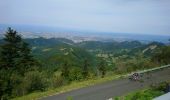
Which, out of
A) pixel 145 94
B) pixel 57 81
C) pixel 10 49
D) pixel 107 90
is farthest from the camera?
pixel 10 49

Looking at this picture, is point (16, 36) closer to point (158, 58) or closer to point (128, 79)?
point (158, 58)

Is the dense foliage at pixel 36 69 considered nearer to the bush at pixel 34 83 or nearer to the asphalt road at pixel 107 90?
the bush at pixel 34 83

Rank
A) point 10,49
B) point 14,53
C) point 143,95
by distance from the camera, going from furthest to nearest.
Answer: point 10,49 < point 14,53 < point 143,95

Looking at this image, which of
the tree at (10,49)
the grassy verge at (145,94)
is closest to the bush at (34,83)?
the grassy verge at (145,94)

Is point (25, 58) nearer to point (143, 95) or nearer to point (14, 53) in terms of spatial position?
point (14, 53)

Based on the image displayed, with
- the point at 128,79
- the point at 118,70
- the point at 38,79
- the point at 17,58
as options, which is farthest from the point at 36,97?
the point at 17,58

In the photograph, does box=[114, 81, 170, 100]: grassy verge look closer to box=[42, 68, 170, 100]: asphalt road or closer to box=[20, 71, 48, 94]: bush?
box=[42, 68, 170, 100]: asphalt road

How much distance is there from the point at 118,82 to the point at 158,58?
1513 cm

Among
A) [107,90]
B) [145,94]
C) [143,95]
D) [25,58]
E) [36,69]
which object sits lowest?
[25,58]

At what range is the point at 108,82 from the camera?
65.0 ft

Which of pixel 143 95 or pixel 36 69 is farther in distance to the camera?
pixel 36 69

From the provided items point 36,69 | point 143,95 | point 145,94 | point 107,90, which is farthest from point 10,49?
point 143,95

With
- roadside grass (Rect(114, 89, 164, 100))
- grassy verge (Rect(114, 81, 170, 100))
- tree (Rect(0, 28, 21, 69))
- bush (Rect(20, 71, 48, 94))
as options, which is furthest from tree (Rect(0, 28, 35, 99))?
roadside grass (Rect(114, 89, 164, 100))

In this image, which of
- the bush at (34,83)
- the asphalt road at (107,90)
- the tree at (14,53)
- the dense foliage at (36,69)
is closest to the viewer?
the asphalt road at (107,90)
